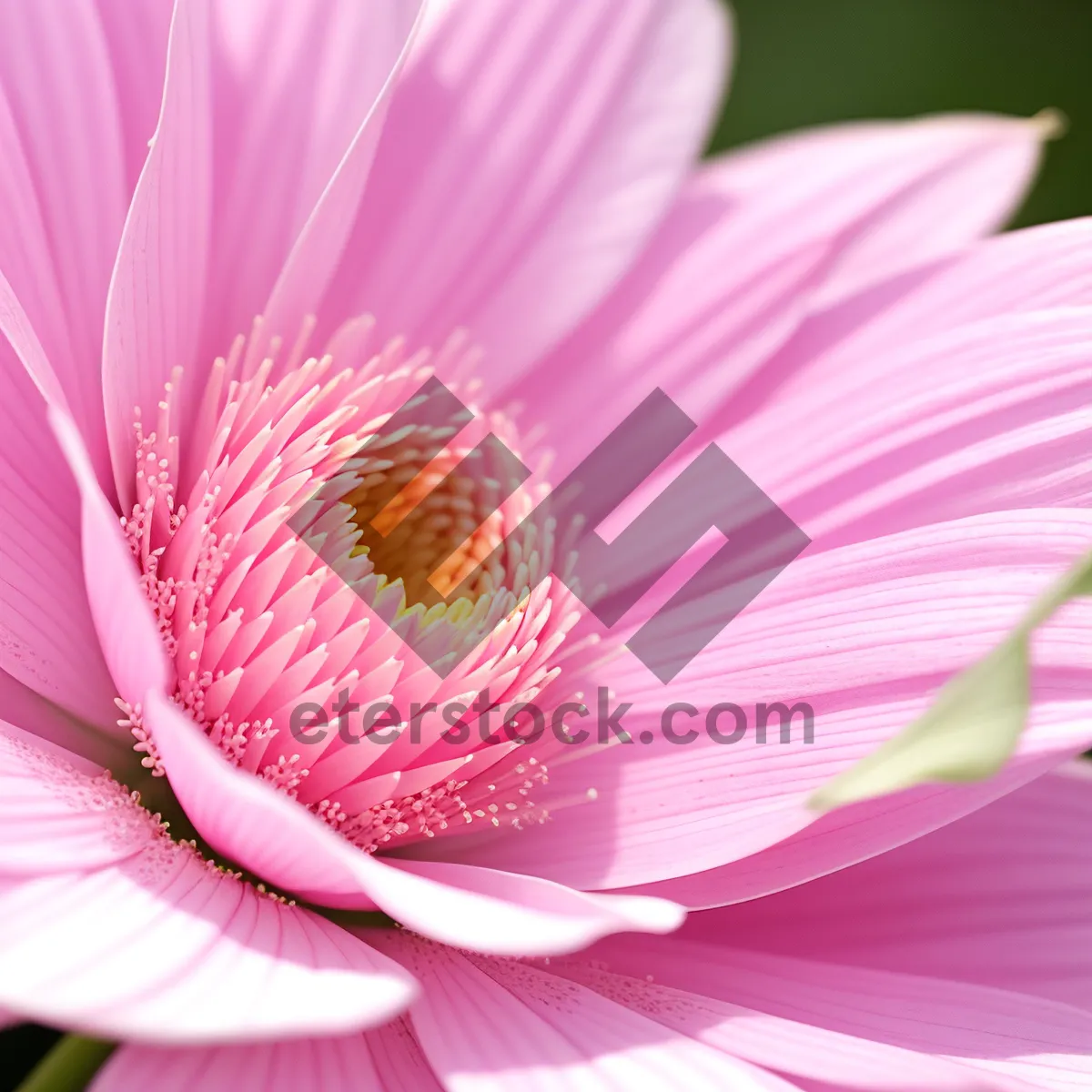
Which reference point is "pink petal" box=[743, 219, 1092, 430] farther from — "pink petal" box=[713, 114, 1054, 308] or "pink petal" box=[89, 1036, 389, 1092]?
"pink petal" box=[89, 1036, 389, 1092]

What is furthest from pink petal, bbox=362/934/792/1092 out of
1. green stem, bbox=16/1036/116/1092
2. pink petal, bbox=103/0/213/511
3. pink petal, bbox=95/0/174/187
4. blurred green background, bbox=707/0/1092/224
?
blurred green background, bbox=707/0/1092/224

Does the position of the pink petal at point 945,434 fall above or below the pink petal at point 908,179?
below

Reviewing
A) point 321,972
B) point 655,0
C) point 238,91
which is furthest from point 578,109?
point 321,972

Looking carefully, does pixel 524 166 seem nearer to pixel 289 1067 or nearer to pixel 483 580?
pixel 483 580

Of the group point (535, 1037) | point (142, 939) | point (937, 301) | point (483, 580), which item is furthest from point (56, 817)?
point (937, 301)

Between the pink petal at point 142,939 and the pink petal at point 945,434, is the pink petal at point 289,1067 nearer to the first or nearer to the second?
the pink petal at point 142,939

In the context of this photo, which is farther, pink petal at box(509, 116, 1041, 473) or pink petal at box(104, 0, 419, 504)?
pink petal at box(509, 116, 1041, 473)

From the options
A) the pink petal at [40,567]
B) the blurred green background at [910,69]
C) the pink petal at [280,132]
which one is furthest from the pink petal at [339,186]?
the blurred green background at [910,69]
